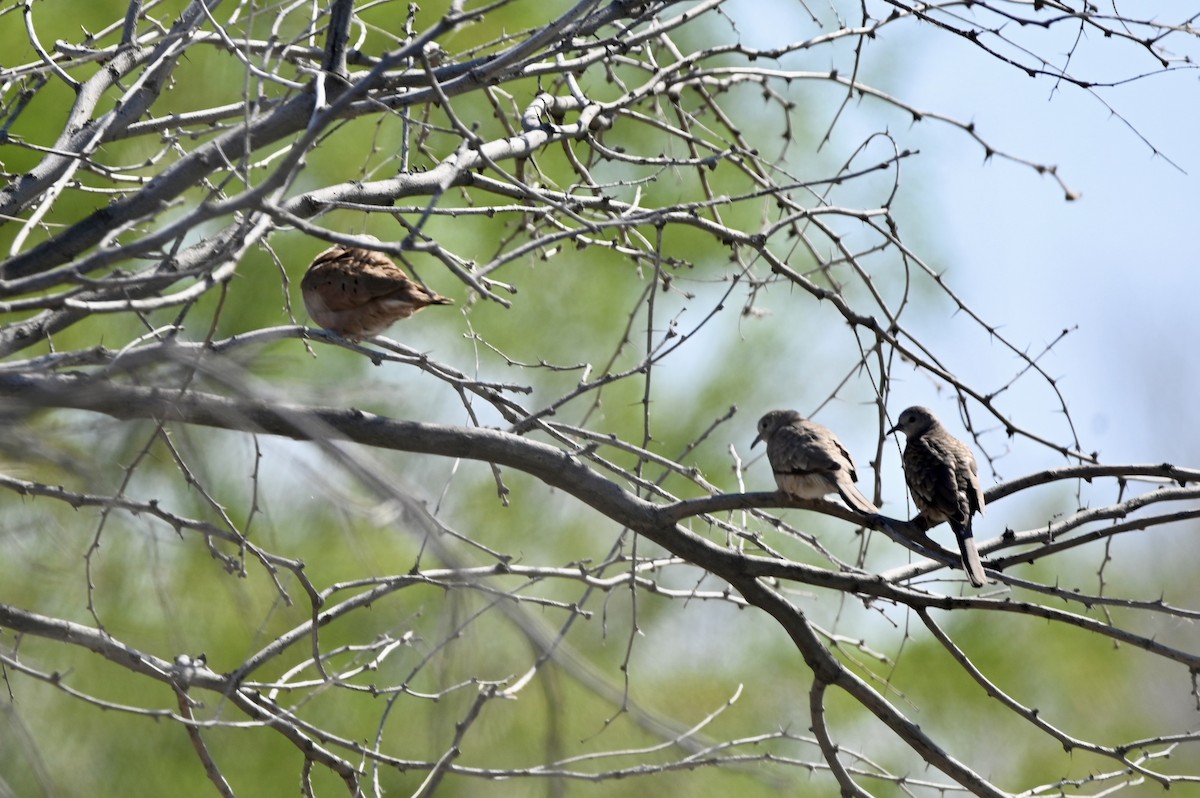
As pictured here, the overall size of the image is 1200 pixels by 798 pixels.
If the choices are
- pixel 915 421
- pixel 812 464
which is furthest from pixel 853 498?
pixel 915 421

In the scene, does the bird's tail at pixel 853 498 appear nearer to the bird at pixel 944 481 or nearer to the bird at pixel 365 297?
the bird at pixel 944 481

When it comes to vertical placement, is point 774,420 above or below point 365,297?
above

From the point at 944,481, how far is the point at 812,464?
47cm

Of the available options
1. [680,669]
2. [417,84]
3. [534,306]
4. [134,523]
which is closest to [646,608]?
[680,669]

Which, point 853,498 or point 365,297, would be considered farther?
point 365,297

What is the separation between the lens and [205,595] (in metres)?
3.35

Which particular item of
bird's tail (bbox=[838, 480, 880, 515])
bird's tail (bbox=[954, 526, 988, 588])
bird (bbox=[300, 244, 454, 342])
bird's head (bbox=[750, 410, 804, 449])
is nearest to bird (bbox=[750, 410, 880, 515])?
bird's tail (bbox=[838, 480, 880, 515])

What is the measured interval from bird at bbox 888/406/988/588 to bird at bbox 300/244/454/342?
175 cm

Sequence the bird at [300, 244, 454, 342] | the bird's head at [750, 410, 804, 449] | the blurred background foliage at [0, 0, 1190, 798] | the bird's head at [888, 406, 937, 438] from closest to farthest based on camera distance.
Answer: the blurred background foliage at [0, 0, 1190, 798], the bird at [300, 244, 454, 342], the bird's head at [750, 410, 804, 449], the bird's head at [888, 406, 937, 438]

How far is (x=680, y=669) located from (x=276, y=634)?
430 centimetres

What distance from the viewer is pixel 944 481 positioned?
3850mm

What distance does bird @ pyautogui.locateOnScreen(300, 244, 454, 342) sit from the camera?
416 cm

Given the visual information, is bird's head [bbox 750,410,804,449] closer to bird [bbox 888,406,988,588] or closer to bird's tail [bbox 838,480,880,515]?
bird [bbox 888,406,988,588]

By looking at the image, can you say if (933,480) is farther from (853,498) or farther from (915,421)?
(915,421)
